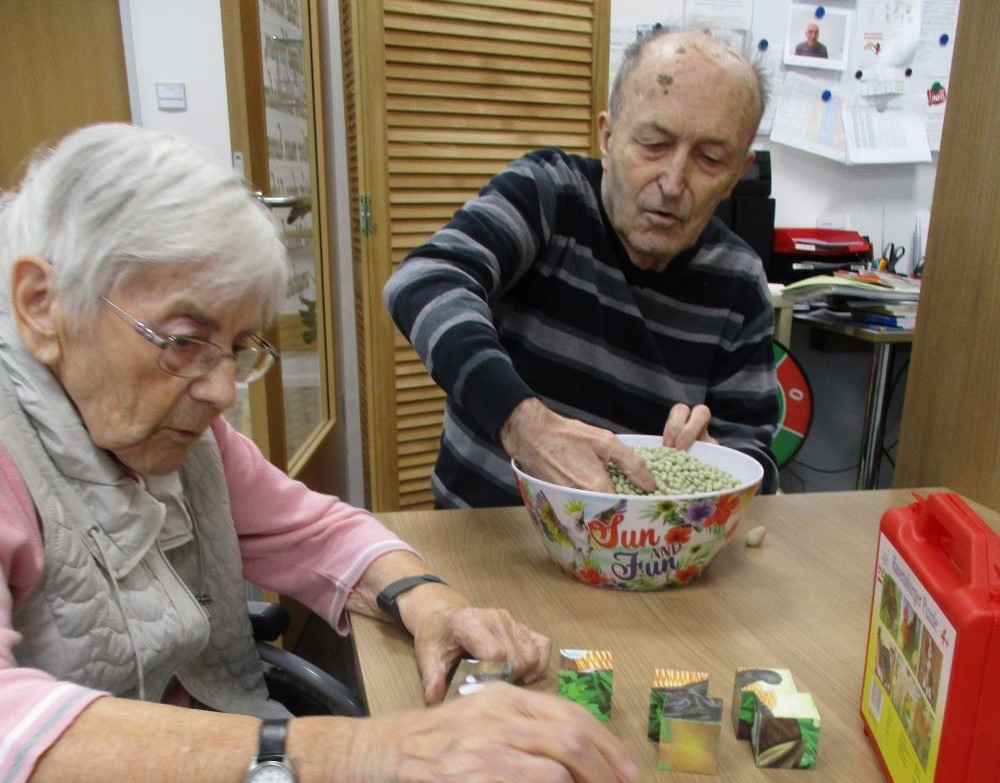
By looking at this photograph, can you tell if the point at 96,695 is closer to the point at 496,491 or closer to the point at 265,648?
the point at 265,648

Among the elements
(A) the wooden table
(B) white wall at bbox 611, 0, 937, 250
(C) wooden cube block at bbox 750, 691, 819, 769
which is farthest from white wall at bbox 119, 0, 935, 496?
(C) wooden cube block at bbox 750, 691, 819, 769

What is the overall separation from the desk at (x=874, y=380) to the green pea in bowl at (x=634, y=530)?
1787mm

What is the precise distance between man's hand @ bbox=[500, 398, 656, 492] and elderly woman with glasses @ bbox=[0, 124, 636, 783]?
172 mm

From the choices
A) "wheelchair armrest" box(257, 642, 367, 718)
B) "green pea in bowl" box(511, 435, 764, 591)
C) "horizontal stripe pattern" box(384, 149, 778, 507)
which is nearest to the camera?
"green pea in bowl" box(511, 435, 764, 591)

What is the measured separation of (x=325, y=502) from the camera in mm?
1073

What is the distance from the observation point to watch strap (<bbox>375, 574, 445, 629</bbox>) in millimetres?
864

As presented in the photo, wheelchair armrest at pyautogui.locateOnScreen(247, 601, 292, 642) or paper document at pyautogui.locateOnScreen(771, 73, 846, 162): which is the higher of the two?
paper document at pyautogui.locateOnScreen(771, 73, 846, 162)

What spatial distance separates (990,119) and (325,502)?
46.2 inches

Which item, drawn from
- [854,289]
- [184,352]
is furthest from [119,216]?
[854,289]

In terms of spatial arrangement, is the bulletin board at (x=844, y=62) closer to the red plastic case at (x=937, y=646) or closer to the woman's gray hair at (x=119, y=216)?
the woman's gray hair at (x=119, y=216)

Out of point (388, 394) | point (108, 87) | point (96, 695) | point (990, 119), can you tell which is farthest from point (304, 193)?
point (96, 695)

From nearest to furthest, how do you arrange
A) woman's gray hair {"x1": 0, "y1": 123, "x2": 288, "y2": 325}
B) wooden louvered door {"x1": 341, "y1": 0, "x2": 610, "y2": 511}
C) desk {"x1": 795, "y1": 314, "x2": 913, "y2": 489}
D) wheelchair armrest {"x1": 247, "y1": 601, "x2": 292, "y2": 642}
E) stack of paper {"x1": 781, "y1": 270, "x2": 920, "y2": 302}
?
woman's gray hair {"x1": 0, "y1": 123, "x2": 288, "y2": 325}, wheelchair armrest {"x1": 247, "y1": 601, "x2": 292, "y2": 642}, wooden louvered door {"x1": 341, "y1": 0, "x2": 610, "y2": 511}, desk {"x1": 795, "y1": 314, "x2": 913, "y2": 489}, stack of paper {"x1": 781, "y1": 270, "x2": 920, "y2": 302}

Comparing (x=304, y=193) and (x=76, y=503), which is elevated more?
(x=304, y=193)

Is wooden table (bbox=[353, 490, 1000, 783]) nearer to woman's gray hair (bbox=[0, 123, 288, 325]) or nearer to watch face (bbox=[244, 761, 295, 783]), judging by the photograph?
watch face (bbox=[244, 761, 295, 783])
